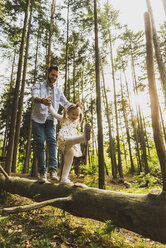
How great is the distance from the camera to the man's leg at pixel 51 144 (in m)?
3.33

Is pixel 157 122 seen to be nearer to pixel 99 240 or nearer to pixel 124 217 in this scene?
pixel 124 217

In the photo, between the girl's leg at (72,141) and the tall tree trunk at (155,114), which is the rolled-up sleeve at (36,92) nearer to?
the girl's leg at (72,141)

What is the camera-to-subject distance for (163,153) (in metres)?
1.83

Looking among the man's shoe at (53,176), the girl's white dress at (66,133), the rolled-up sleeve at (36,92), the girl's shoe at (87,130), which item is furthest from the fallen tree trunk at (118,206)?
the rolled-up sleeve at (36,92)

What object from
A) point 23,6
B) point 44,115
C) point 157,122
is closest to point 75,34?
point 23,6

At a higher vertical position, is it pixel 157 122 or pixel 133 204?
pixel 157 122

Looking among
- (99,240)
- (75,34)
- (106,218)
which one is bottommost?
(99,240)

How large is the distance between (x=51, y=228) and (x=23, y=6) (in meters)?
10.1

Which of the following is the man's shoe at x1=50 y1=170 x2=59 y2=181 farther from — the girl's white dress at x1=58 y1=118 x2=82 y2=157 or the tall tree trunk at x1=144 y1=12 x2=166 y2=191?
the tall tree trunk at x1=144 y1=12 x2=166 y2=191

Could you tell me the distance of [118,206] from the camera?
84.3 inches

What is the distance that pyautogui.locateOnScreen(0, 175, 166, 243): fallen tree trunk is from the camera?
1.81 meters

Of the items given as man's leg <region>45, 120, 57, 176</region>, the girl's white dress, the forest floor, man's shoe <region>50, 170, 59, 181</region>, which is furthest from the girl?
the forest floor

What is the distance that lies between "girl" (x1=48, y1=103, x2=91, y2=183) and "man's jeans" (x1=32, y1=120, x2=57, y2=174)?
0.96ft

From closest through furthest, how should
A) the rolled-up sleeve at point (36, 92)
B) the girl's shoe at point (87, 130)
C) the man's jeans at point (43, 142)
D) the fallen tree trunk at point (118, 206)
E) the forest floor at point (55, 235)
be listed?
the fallen tree trunk at point (118, 206), the forest floor at point (55, 235), the girl's shoe at point (87, 130), the man's jeans at point (43, 142), the rolled-up sleeve at point (36, 92)
